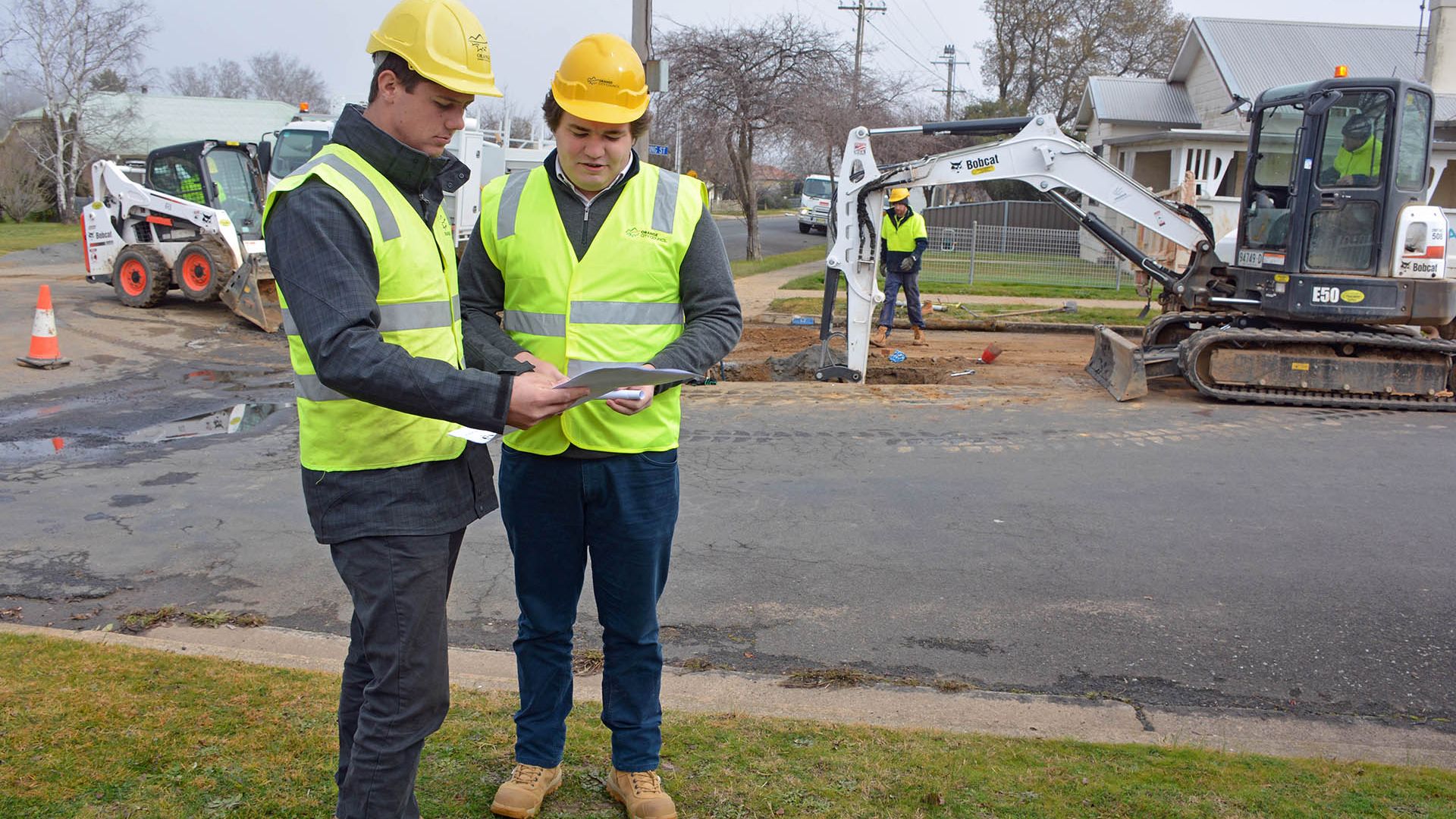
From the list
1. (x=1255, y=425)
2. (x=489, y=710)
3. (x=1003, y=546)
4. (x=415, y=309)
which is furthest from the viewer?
(x=1255, y=425)

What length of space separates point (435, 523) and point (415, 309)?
52 centimetres

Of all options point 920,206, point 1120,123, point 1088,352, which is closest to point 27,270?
point 920,206

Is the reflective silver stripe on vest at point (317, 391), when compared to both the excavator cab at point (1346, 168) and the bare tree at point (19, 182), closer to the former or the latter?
the excavator cab at point (1346, 168)

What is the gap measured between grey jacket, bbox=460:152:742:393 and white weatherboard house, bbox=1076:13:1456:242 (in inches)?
858

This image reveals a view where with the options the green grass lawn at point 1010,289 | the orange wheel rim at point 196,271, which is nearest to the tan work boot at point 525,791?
the orange wheel rim at point 196,271

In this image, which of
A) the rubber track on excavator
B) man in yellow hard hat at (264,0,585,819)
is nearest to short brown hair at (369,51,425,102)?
man in yellow hard hat at (264,0,585,819)

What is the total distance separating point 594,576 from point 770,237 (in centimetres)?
3747

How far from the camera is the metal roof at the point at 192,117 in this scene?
44500 millimetres

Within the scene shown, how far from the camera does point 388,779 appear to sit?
2.73m

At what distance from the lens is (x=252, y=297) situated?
14.9m

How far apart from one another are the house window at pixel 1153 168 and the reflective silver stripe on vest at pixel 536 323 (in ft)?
95.4

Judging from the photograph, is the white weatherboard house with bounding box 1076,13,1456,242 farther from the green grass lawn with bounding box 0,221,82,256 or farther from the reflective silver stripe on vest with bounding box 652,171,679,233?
the green grass lawn with bounding box 0,221,82,256

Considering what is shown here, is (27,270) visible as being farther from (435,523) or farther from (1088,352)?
(435,523)

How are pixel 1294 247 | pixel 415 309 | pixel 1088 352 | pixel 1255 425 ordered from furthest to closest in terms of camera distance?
pixel 1088 352 < pixel 1294 247 < pixel 1255 425 < pixel 415 309
